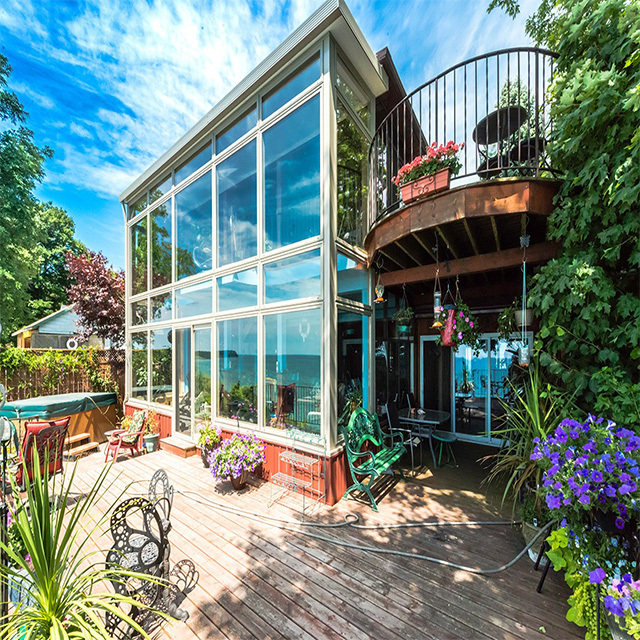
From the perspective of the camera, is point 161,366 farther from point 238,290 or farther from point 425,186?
point 425,186

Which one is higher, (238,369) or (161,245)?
(161,245)

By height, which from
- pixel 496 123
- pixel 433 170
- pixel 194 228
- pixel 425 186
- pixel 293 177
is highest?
pixel 496 123

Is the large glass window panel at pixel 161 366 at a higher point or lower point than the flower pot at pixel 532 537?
higher

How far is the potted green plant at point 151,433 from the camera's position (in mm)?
6176

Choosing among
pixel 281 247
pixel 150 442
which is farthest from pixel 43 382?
pixel 281 247

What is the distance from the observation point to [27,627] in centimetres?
134

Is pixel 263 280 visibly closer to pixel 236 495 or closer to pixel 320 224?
pixel 320 224

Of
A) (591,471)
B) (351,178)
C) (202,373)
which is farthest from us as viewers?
(202,373)

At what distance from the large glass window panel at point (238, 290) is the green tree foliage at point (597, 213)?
3839 mm

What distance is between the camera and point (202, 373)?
583 cm

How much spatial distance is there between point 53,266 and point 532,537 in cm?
3173

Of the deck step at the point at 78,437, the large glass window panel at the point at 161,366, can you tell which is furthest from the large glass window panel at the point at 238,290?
the deck step at the point at 78,437

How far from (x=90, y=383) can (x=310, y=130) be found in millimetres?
8389

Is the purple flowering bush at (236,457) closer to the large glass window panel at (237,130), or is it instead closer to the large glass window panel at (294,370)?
the large glass window panel at (294,370)
